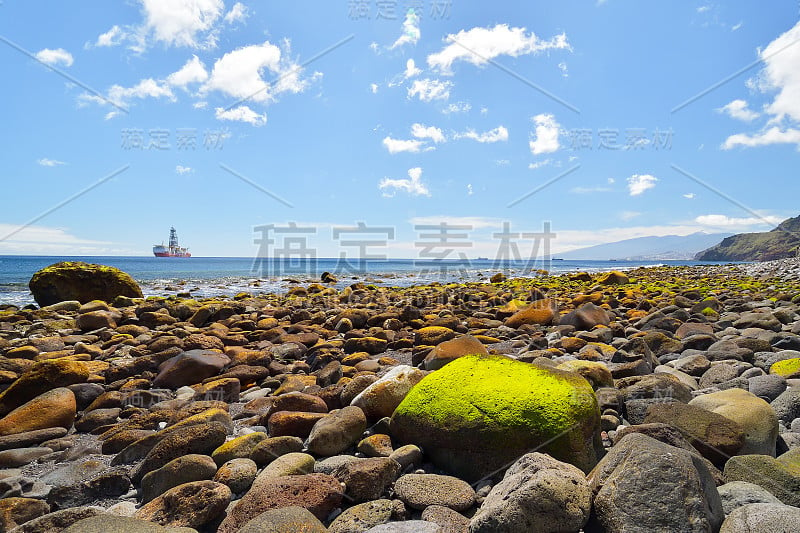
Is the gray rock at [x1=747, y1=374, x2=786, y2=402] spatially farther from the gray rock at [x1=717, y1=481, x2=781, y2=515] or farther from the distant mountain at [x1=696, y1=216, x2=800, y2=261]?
the distant mountain at [x1=696, y1=216, x2=800, y2=261]

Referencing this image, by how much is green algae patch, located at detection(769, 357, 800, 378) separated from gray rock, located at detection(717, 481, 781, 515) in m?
2.65

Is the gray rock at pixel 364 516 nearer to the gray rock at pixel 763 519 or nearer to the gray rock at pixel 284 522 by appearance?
the gray rock at pixel 284 522

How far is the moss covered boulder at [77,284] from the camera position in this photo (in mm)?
14172

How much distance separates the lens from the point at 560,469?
2.30 metres

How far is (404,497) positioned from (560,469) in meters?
0.90

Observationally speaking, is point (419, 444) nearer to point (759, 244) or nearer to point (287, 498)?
point (287, 498)

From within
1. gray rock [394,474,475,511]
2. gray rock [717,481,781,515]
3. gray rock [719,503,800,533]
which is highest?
gray rock [719,503,800,533]

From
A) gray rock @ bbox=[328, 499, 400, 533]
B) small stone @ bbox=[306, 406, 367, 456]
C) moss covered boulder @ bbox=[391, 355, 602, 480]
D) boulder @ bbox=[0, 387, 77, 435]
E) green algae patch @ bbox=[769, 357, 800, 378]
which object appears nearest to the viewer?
gray rock @ bbox=[328, 499, 400, 533]

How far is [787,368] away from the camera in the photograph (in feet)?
14.4

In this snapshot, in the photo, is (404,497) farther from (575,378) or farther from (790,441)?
(790,441)

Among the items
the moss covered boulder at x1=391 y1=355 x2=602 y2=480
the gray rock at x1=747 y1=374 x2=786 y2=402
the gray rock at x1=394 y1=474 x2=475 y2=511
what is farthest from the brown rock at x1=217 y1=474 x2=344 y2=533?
the gray rock at x1=747 y1=374 x2=786 y2=402

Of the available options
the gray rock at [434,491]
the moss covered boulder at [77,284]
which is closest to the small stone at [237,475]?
the gray rock at [434,491]

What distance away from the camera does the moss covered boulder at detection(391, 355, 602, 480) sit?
2.73 m

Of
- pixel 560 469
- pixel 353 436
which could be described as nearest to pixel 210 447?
pixel 353 436
